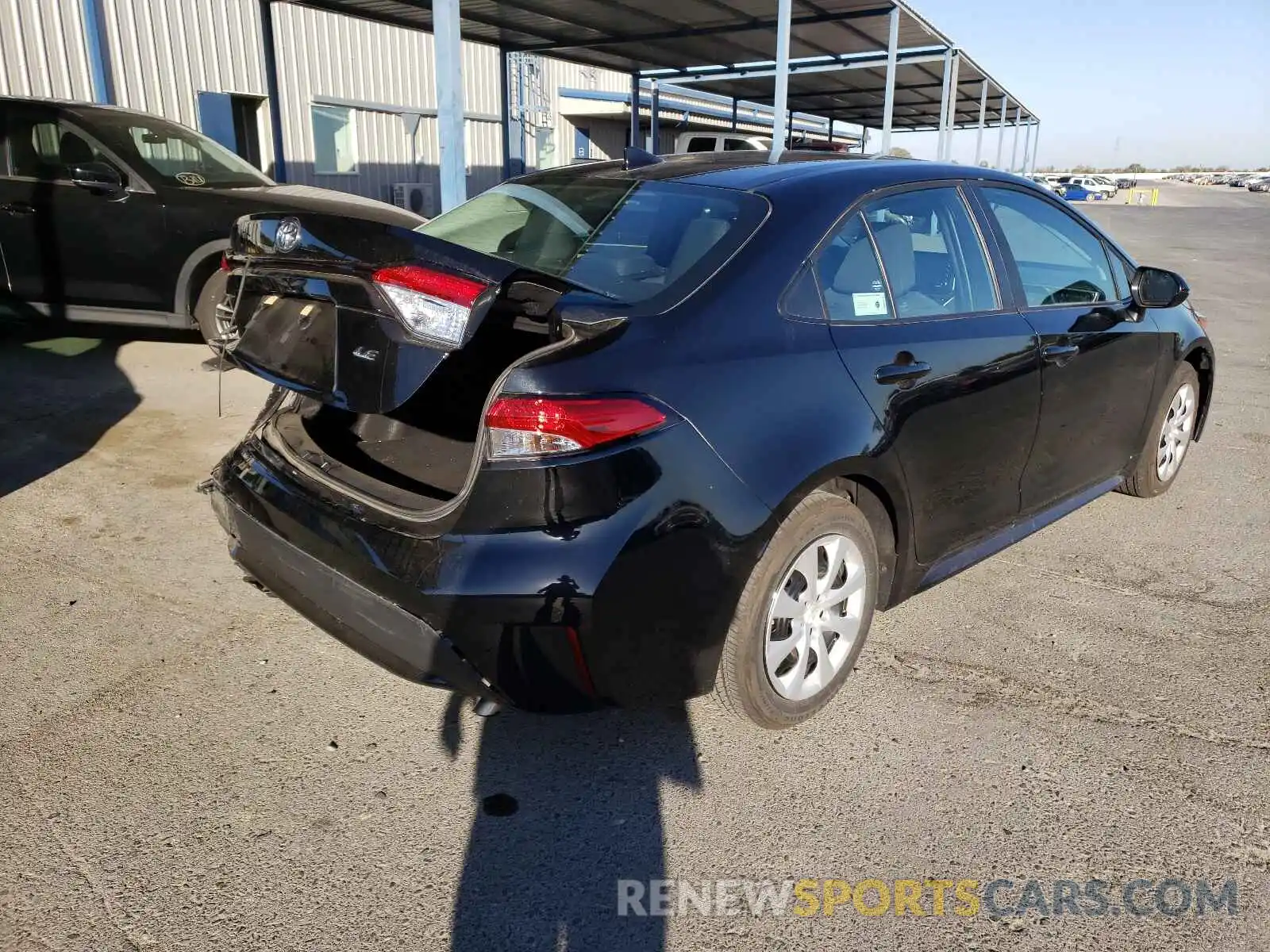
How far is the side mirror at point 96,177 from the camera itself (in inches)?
266

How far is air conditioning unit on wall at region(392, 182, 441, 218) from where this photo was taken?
59.1 feet

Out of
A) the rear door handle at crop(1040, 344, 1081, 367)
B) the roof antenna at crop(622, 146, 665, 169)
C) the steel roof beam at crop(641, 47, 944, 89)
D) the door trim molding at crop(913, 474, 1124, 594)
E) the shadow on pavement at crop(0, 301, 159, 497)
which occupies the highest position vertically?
the steel roof beam at crop(641, 47, 944, 89)

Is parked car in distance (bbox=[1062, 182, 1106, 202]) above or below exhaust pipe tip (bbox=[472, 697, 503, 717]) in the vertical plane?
above

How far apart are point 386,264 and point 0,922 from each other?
65.8 inches

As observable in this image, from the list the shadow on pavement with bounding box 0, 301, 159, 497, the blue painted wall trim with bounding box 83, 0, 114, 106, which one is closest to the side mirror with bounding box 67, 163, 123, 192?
the shadow on pavement with bounding box 0, 301, 159, 497

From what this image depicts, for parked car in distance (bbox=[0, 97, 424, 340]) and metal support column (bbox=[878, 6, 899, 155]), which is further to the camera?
metal support column (bbox=[878, 6, 899, 155])

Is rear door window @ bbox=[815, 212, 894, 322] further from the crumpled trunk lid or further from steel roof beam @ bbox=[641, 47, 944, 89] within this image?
steel roof beam @ bbox=[641, 47, 944, 89]

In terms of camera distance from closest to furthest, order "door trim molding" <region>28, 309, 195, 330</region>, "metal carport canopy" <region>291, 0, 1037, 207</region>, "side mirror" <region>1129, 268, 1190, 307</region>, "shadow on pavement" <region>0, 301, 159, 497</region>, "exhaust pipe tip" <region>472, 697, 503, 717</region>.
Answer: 1. "exhaust pipe tip" <region>472, 697, 503, 717</region>
2. "side mirror" <region>1129, 268, 1190, 307</region>
3. "shadow on pavement" <region>0, 301, 159, 497</region>
4. "door trim molding" <region>28, 309, 195, 330</region>
5. "metal carport canopy" <region>291, 0, 1037, 207</region>

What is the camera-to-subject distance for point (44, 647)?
3197 mm

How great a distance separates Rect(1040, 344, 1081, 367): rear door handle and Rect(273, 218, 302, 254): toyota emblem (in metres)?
2.56

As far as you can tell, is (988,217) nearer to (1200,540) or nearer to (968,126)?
(1200,540)

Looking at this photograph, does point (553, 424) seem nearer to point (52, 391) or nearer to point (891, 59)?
point (52, 391)

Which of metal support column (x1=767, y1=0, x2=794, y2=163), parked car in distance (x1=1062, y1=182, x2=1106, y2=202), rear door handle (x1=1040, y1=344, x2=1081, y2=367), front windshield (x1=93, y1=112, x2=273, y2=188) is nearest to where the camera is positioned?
rear door handle (x1=1040, y1=344, x2=1081, y2=367)

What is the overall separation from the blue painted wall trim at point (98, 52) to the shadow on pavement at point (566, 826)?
9.99 metres
